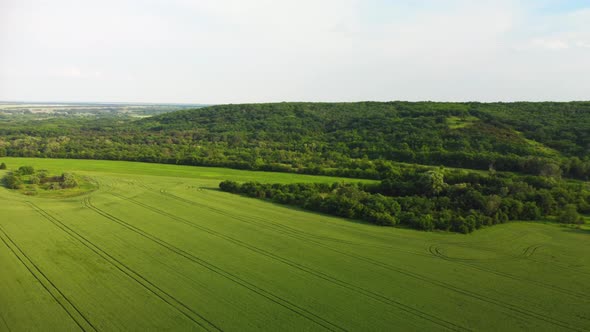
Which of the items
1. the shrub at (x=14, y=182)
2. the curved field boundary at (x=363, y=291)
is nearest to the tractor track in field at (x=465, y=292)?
the curved field boundary at (x=363, y=291)

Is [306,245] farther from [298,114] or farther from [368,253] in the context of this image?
[298,114]

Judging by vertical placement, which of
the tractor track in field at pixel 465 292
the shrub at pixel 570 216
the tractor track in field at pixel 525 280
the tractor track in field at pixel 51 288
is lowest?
the tractor track in field at pixel 51 288

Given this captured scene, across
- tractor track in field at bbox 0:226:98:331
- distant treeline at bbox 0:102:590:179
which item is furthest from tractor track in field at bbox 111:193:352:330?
distant treeline at bbox 0:102:590:179

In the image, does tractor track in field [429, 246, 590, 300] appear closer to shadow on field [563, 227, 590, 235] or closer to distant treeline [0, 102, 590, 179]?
shadow on field [563, 227, 590, 235]

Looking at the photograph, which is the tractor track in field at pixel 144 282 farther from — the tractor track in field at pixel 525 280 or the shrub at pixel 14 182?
the shrub at pixel 14 182

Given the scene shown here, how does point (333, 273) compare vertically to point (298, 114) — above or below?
below

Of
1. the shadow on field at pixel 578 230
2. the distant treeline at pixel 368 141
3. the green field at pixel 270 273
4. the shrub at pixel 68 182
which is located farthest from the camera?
the distant treeline at pixel 368 141

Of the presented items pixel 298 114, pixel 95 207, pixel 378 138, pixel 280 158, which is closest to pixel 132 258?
pixel 95 207
